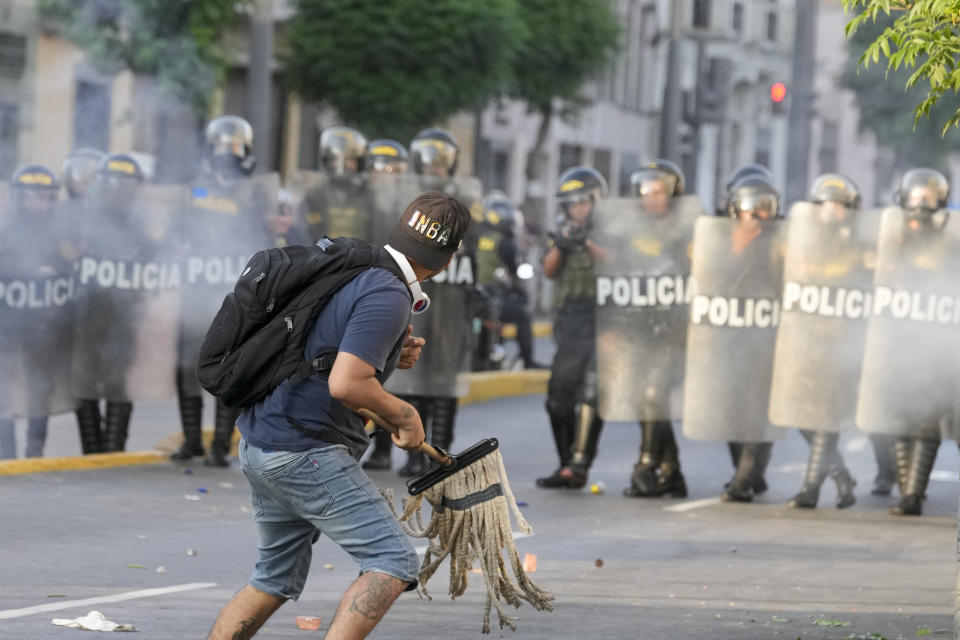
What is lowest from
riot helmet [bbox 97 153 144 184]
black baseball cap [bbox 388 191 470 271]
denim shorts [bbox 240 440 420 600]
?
denim shorts [bbox 240 440 420 600]

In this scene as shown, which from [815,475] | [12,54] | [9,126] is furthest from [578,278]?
[12,54]

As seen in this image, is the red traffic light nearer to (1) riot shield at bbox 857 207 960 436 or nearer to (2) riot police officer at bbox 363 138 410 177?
(2) riot police officer at bbox 363 138 410 177

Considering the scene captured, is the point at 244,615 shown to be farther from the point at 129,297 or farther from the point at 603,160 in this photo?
the point at 603,160

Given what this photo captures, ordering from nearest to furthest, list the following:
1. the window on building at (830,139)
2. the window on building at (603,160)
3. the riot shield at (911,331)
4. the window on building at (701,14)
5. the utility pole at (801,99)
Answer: the riot shield at (911,331) < the utility pole at (801,99) < the window on building at (701,14) < the window on building at (603,160) < the window on building at (830,139)

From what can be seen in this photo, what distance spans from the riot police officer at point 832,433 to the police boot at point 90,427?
4.17m

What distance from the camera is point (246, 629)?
5.36 m

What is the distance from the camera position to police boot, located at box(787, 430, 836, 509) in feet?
35.4

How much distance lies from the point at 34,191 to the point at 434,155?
2348mm

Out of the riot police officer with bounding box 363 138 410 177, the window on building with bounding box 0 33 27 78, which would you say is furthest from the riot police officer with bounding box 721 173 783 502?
the window on building with bounding box 0 33 27 78

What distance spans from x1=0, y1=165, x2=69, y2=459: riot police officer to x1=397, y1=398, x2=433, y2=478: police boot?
213cm

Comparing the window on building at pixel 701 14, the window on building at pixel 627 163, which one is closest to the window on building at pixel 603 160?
the window on building at pixel 627 163

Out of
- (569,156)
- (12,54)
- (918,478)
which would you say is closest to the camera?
(918,478)

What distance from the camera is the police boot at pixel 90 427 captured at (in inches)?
458

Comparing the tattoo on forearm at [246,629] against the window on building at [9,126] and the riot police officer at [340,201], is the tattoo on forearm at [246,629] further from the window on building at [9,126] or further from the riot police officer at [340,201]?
the window on building at [9,126]
